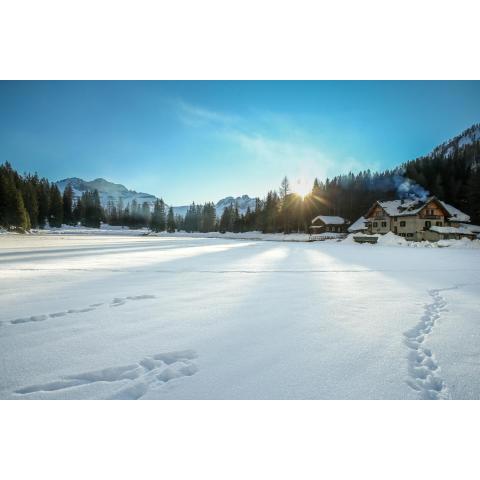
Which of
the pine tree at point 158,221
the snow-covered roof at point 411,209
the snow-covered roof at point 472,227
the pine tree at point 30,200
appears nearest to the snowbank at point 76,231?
the pine tree at point 30,200

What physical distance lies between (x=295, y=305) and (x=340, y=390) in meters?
2.66

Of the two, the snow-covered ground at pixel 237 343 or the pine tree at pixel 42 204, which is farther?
the pine tree at pixel 42 204

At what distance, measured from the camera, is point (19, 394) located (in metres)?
2.47

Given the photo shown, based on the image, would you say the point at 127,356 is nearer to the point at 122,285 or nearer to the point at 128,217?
the point at 122,285

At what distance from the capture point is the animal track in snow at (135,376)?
8.11ft

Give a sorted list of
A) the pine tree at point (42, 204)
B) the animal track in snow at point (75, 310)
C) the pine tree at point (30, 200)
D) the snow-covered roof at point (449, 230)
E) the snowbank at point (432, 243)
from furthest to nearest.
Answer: the pine tree at point (42, 204) < the pine tree at point (30, 200) < the snow-covered roof at point (449, 230) < the snowbank at point (432, 243) < the animal track in snow at point (75, 310)

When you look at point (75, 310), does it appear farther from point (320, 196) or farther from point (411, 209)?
point (320, 196)

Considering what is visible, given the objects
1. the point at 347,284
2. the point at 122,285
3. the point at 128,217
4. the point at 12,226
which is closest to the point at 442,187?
the point at 347,284

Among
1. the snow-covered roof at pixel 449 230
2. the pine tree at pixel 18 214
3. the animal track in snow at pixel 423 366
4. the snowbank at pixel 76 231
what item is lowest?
the animal track in snow at pixel 423 366

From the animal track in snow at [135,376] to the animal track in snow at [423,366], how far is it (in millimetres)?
2275

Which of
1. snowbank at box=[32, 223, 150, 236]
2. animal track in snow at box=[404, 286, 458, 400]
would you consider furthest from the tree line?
animal track in snow at box=[404, 286, 458, 400]

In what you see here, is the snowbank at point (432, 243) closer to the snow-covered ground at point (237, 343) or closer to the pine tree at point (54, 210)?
the snow-covered ground at point (237, 343)

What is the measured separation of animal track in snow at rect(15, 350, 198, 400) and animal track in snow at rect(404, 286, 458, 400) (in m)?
2.28

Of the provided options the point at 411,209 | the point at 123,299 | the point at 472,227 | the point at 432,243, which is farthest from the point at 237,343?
the point at 472,227
